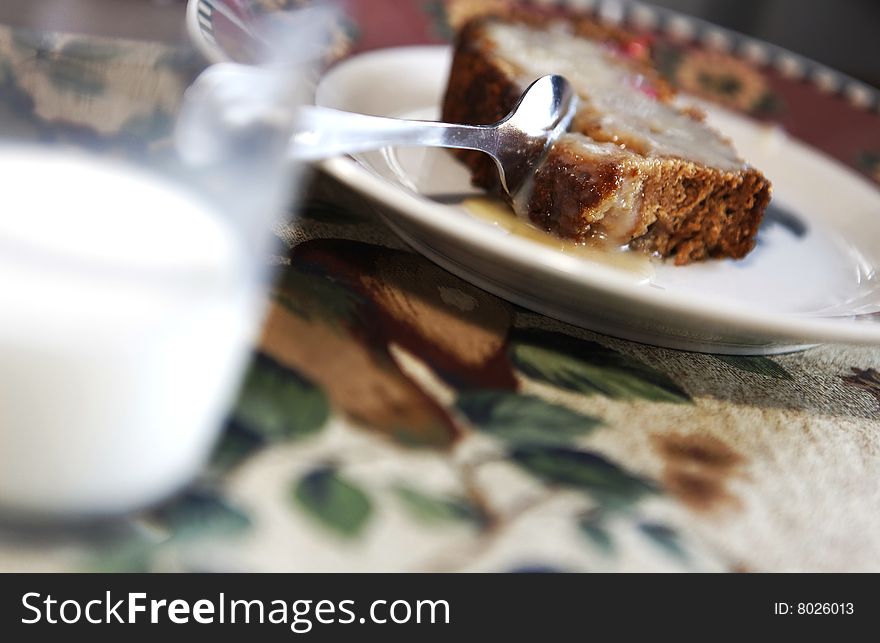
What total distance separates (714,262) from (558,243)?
0.58 feet

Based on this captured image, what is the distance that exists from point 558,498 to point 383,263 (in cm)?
26

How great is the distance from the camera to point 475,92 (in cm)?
99

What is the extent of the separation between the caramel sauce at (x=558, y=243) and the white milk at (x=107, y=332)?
0.40 metres

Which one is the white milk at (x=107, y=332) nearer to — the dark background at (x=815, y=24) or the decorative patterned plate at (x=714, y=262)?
the decorative patterned plate at (x=714, y=262)

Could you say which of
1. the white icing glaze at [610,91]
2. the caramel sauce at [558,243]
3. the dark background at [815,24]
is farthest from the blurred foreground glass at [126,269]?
the dark background at [815,24]

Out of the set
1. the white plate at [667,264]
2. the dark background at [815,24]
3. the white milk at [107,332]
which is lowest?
the white milk at [107,332]

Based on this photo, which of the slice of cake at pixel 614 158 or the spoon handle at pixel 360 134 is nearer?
the spoon handle at pixel 360 134

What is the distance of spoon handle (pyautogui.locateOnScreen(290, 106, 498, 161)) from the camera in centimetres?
65

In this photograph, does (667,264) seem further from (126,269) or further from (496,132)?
(126,269)

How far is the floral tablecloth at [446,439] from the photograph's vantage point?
19.3 inches

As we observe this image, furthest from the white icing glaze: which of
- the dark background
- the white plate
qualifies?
the dark background

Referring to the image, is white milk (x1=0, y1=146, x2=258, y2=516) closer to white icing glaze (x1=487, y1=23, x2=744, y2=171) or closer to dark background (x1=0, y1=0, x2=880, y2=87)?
white icing glaze (x1=487, y1=23, x2=744, y2=171)
